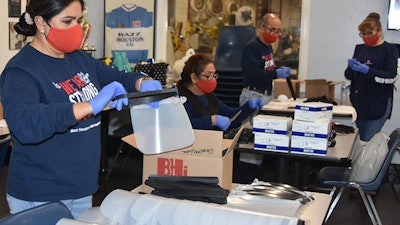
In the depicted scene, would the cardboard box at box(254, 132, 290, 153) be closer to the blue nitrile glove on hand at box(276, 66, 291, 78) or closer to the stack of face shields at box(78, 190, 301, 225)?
the blue nitrile glove on hand at box(276, 66, 291, 78)

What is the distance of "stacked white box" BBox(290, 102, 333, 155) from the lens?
11.0ft

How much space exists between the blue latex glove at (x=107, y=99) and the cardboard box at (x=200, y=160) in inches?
21.5

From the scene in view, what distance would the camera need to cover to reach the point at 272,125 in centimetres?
345

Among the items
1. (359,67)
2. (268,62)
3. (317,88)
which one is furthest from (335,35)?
(268,62)

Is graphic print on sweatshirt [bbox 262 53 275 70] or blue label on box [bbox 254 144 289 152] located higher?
graphic print on sweatshirt [bbox 262 53 275 70]

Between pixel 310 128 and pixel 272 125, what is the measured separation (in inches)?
Answer: 9.2

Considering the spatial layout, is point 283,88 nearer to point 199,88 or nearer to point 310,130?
point 199,88

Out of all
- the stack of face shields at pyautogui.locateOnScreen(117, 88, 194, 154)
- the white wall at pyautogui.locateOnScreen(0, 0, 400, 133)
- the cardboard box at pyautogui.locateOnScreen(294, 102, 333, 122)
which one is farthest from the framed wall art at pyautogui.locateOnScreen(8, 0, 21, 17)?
the stack of face shields at pyautogui.locateOnScreen(117, 88, 194, 154)

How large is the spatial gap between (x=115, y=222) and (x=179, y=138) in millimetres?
519

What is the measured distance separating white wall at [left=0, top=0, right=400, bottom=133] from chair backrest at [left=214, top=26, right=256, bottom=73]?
25.7 inches

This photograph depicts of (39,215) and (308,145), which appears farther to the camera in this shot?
(308,145)

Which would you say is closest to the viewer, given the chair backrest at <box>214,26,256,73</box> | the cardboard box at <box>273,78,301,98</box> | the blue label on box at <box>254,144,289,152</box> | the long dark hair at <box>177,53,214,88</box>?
the blue label on box at <box>254,144,289,152</box>

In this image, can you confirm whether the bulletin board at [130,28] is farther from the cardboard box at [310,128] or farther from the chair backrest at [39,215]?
the chair backrest at [39,215]

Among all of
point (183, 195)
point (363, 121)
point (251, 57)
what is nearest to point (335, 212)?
point (363, 121)
